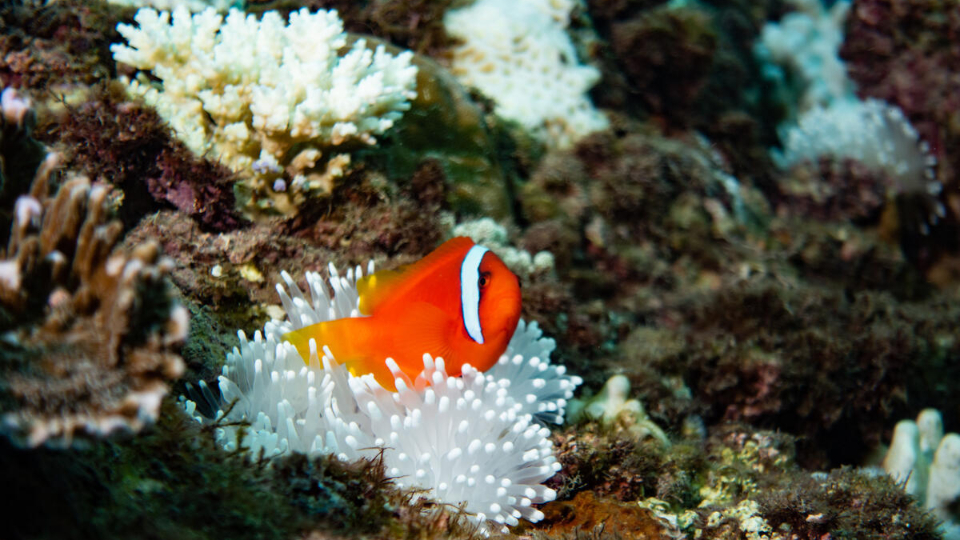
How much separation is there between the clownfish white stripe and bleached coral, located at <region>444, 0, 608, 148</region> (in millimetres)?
2855

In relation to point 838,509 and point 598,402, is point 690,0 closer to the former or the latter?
point 598,402

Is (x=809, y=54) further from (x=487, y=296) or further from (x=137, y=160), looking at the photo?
(x=137, y=160)

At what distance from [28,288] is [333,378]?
3.56ft

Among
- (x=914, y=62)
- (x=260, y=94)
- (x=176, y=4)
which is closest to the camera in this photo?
(x=260, y=94)

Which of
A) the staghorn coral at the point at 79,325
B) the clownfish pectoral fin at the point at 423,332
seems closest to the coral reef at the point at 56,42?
the staghorn coral at the point at 79,325

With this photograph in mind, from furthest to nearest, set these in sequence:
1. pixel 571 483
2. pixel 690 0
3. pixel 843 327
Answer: pixel 690 0
pixel 843 327
pixel 571 483

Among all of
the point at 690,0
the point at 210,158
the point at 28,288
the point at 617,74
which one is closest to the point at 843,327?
the point at 617,74

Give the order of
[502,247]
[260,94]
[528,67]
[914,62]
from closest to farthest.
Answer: [260,94] < [502,247] < [528,67] < [914,62]

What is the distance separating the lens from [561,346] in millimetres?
3471

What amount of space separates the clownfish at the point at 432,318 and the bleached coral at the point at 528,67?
285 centimetres

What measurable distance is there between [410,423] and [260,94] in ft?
6.14

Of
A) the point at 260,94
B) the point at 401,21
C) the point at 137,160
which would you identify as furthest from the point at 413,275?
the point at 401,21

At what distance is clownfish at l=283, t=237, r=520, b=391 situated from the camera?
2.13 m

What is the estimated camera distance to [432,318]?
2.16 meters
